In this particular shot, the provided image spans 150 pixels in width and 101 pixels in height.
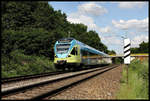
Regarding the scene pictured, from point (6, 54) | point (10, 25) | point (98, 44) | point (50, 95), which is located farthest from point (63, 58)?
point (98, 44)

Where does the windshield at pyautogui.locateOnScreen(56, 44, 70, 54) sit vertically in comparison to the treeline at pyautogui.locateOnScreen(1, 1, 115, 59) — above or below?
below

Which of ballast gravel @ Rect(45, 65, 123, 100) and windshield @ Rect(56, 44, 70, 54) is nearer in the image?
ballast gravel @ Rect(45, 65, 123, 100)

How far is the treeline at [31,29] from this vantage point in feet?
98.2

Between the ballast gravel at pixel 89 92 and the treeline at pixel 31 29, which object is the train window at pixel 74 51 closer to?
the treeline at pixel 31 29

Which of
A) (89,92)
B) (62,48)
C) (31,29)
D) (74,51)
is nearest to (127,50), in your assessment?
(89,92)

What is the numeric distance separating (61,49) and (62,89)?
492 inches

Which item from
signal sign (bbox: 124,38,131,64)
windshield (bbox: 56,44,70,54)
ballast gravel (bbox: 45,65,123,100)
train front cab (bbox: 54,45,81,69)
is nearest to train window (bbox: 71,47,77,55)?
train front cab (bbox: 54,45,81,69)

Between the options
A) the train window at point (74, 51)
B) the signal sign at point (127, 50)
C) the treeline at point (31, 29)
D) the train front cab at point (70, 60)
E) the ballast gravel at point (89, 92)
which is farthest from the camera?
the treeline at point (31, 29)

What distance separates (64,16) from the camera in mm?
87625

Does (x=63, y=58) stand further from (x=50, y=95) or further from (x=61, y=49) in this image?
(x=50, y=95)

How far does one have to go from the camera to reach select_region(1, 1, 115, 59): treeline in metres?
29.9

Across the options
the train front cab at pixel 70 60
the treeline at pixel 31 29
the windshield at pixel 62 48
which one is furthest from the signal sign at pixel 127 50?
the windshield at pixel 62 48

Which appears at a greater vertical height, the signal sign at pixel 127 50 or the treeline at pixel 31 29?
the treeline at pixel 31 29

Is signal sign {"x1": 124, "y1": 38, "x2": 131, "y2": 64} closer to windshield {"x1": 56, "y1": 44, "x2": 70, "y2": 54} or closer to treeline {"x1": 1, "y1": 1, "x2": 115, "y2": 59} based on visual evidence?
treeline {"x1": 1, "y1": 1, "x2": 115, "y2": 59}
